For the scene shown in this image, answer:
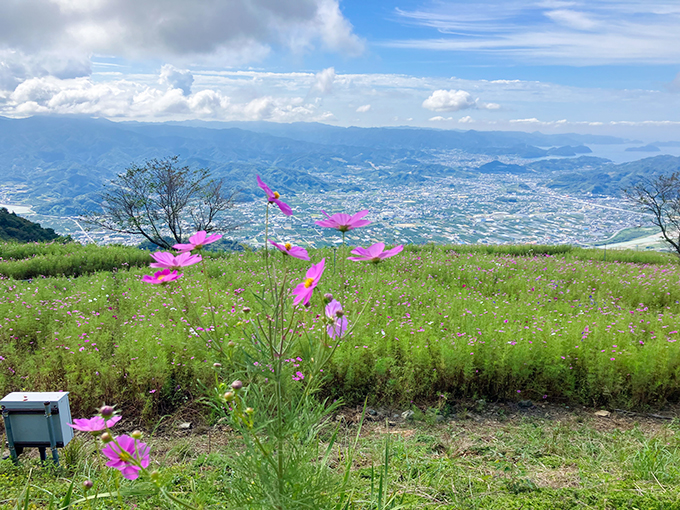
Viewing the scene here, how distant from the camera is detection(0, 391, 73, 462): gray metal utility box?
2.60 meters

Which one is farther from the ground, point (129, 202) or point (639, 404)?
point (129, 202)

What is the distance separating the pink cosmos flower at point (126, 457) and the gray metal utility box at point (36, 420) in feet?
6.09

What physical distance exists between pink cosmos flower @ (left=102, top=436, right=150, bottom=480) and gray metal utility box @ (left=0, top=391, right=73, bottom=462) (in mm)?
1856

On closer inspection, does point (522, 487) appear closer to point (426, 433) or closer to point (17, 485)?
point (426, 433)

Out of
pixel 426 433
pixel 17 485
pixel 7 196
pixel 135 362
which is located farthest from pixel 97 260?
pixel 7 196

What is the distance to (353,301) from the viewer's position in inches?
229

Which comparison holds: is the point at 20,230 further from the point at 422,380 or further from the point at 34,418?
the point at 422,380

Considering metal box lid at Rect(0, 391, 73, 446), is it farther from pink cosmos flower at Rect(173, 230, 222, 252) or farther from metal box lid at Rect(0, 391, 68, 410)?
pink cosmos flower at Rect(173, 230, 222, 252)

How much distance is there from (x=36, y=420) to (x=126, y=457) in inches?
84.0

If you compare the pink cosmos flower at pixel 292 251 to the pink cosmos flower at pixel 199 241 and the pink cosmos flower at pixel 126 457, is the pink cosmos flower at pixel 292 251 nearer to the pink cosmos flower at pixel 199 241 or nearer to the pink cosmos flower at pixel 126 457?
the pink cosmos flower at pixel 199 241

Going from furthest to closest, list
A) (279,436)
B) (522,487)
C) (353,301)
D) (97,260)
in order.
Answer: (97,260), (353,301), (522,487), (279,436)

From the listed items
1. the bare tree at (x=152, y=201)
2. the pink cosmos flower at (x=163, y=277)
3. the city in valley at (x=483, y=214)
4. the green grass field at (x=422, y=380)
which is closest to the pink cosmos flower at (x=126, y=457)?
the green grass field at (x=422, y=380)

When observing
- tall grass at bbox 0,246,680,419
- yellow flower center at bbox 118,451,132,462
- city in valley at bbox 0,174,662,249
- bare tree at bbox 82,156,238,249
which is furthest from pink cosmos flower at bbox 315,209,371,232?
city in valley at bbox 0,174,662,249

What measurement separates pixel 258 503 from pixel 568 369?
3867 millimetres
